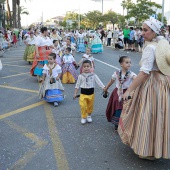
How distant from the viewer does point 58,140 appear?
465 centimetres

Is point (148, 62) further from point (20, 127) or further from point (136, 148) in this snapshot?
point (20, 127)

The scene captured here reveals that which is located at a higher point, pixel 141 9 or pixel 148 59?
pixel 141 9

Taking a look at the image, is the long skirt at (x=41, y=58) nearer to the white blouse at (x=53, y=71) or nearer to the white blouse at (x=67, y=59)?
the white blouse at (x=67, y=59)

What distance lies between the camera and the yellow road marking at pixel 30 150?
3844 mm

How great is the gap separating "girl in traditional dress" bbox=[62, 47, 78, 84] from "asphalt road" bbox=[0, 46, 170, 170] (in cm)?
240

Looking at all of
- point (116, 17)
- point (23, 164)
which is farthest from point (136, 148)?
point (116, 17)

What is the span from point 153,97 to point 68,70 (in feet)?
20.3

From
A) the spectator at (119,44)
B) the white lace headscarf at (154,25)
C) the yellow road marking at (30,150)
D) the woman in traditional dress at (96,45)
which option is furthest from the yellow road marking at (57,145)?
the spectator at (119,44)

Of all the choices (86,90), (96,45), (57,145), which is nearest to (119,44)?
(96,45)

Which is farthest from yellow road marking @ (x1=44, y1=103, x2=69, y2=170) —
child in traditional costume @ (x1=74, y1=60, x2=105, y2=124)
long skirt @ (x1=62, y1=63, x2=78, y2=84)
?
long skirt @ (x1=62, y1=63, x2=78, y2=84)

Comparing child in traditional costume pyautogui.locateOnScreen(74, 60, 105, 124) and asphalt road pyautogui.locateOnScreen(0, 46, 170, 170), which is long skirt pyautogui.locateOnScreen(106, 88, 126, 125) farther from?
child in traditional costume pyautogui.locateOnScreen(74, 60, 105, 124)

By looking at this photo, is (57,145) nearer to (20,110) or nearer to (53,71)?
(20,110)

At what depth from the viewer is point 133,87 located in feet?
11.8

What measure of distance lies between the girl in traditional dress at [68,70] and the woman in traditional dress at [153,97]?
5938 millimetres
